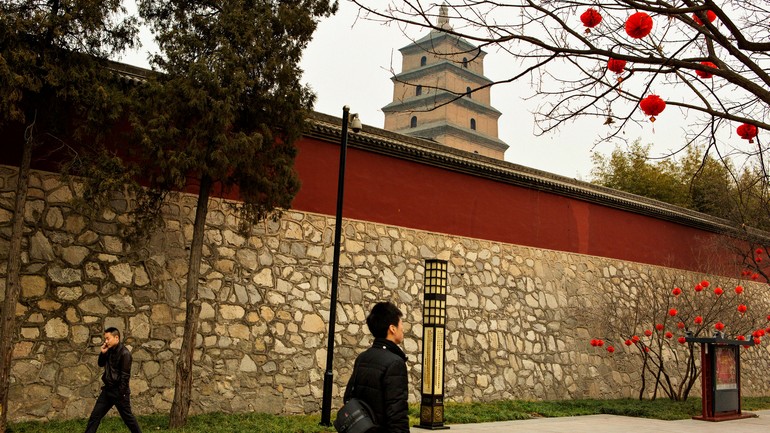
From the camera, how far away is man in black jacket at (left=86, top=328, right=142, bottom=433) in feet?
23.8

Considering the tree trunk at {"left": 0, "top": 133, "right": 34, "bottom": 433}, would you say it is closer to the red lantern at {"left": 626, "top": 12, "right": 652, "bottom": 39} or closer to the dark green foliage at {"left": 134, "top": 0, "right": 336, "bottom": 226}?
the dark green foliage at {"left": 134, "top": 0, "right": 336, "bottom": 226}

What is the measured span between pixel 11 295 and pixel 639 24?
22.7 ft

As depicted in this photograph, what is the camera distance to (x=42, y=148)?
359 inches

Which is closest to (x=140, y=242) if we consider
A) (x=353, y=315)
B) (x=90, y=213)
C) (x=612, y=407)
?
(x=90, y=213)

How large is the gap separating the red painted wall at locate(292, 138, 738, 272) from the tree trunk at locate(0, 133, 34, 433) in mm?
4313

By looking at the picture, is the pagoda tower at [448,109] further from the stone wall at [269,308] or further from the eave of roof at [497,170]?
the stone wall at [269,308]

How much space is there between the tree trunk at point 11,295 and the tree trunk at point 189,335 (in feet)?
6.04

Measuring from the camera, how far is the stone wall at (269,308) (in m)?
9.05

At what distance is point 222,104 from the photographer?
342 inches

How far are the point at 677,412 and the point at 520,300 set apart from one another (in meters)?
3.47

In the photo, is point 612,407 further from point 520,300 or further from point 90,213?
point 90,213

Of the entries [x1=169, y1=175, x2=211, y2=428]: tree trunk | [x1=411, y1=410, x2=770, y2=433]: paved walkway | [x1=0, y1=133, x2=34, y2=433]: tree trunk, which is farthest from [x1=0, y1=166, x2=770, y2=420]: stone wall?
[x1=411, y1=410, x2=770, y2=433]: paved walkway

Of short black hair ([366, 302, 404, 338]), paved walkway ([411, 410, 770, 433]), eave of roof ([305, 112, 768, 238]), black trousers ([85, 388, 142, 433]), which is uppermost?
eave of roof ([305, 112, 768, 238])

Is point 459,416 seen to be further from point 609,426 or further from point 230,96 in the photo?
point 230,96
